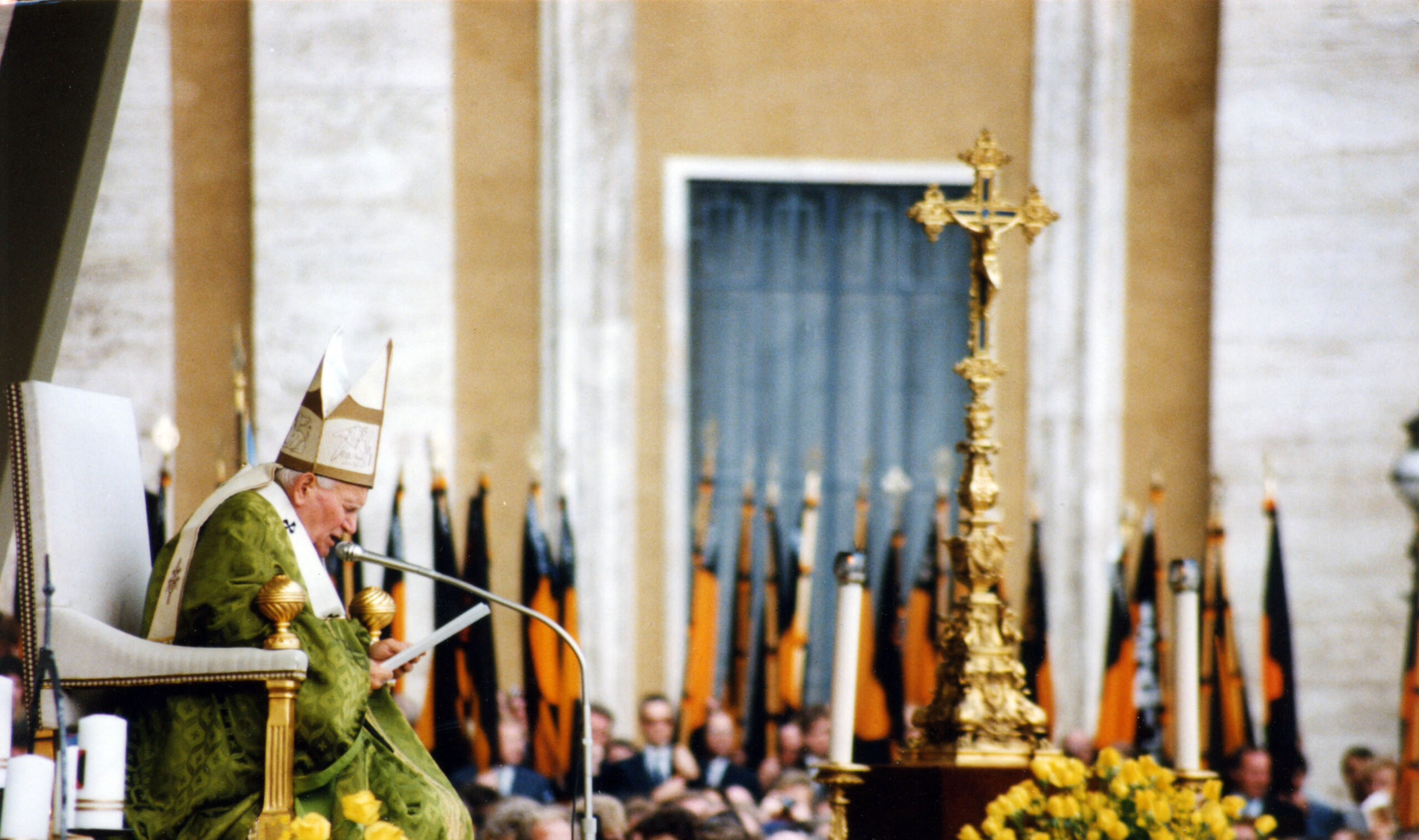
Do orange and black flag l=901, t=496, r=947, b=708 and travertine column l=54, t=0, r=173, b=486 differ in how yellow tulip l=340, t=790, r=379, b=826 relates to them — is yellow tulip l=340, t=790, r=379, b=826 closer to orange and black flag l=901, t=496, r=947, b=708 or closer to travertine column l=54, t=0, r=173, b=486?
orange and black flag l=901, t=496, r=947, b=708

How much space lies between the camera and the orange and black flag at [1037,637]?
769 cm

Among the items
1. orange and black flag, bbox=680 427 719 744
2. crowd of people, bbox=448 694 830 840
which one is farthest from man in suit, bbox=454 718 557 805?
orange and black flag, bbox=680 427 719 744

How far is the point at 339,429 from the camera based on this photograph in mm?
3787

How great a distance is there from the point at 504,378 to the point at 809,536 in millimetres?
1565

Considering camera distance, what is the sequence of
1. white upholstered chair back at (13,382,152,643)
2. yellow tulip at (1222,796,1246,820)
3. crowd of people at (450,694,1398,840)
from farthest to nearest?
crowd of people at (450,694,1398,840), white upholstered chair back at (13,382,152,643), yellow tulip at (1222,796,1246,820)

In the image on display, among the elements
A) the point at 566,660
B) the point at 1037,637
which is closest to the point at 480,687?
the point at 566,660

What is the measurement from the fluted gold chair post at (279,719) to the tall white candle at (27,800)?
1.33 feet

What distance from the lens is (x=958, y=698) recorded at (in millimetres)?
3836

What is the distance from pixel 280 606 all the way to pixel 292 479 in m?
0.51

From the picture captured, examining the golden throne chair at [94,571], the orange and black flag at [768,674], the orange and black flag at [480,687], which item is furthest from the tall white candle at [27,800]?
the orange and black flag at [768,674]

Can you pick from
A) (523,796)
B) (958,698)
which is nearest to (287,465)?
(958,698)

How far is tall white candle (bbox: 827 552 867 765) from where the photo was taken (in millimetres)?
3592

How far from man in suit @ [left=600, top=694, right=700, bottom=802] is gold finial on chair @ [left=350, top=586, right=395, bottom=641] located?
3.32m

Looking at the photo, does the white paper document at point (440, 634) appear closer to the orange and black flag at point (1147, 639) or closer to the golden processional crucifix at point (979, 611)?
the golden processional crucifix at point (979, 611)
